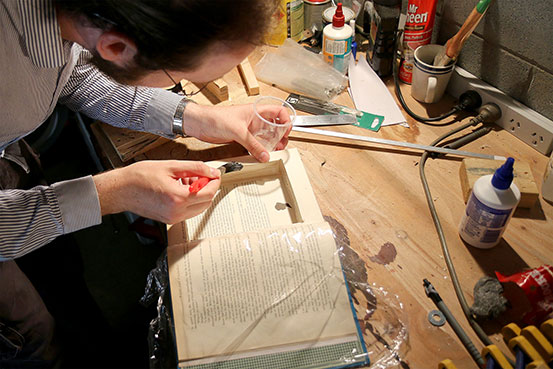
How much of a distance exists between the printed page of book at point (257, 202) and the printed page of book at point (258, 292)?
0.06 metres

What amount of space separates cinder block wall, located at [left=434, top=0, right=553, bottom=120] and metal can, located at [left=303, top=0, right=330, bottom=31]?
1.26 feet

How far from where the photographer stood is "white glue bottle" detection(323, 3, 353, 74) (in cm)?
124

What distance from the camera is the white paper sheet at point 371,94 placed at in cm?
119

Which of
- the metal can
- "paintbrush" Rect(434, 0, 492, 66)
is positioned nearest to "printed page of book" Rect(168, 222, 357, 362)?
"paintbrush" Rect(434, 0, 492, 66)

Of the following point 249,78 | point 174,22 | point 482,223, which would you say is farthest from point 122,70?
point 482,223

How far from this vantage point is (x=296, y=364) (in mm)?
734

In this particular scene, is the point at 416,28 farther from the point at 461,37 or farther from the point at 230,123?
the point at 230,123

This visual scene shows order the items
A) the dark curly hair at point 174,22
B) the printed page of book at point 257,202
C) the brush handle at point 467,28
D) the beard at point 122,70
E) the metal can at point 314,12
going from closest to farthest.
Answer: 1. the dark curly hair at point 174,22
2. the beard at point 122,70
3. the printed page of book at point 257,202
4. the brush handle at point 467,28
5. the metal can at point 314,12

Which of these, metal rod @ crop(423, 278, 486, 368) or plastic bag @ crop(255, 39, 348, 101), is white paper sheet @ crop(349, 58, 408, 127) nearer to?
plastic bag @ crop(255, 39, 348, 101)

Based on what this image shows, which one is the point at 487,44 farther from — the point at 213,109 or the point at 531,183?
the point at 213,109

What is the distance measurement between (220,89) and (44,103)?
45 cm

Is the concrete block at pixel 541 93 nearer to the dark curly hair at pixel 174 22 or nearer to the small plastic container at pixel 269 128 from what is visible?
the small plastic container at pixel 269 128

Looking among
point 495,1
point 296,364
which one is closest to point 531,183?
point 495,1

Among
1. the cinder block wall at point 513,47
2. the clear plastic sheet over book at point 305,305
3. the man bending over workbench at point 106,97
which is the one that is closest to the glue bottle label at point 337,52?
the cinder block wall at point 513,47
